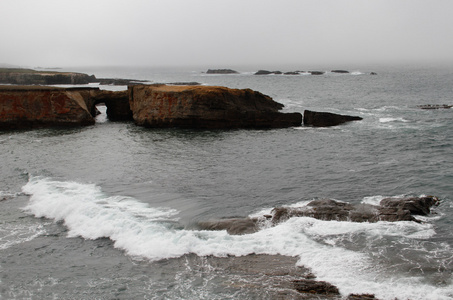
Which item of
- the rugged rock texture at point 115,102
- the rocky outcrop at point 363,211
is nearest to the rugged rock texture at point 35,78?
the rugged rock texture at point 115,102

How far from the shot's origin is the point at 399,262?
1330cm

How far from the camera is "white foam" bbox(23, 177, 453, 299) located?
12117 mm

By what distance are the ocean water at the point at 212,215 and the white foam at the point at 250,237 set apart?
0.06 metres

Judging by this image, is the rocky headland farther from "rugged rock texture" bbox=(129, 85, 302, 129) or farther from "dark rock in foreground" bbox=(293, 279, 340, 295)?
"dark rock in foreground" bbox=(293, 279, 340, 295)

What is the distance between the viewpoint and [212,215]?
18.5 metres

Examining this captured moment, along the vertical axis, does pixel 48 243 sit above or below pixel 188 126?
below

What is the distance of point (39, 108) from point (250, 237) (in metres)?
36.2

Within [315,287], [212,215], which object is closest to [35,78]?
[212,215]

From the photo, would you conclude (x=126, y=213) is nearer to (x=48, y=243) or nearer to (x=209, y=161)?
(x=48, y=243)

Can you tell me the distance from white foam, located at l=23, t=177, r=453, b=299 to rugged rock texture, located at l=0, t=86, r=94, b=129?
25.0 m

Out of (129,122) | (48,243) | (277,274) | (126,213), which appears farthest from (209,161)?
(129,122)

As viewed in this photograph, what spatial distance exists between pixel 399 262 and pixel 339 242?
7.57ft

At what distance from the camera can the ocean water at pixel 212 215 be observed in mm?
12586

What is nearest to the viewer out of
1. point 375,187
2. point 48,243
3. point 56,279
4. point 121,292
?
point 121,292
